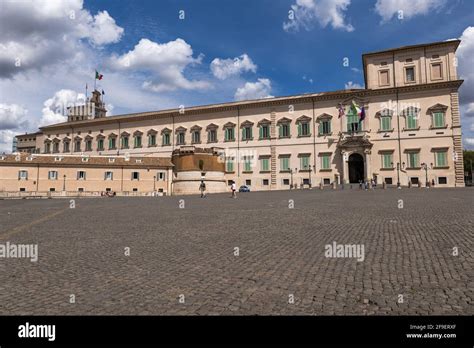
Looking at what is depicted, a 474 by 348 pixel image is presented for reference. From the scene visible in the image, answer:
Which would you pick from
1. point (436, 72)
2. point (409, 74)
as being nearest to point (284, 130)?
point (409, 74)

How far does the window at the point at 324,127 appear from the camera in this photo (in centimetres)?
4575

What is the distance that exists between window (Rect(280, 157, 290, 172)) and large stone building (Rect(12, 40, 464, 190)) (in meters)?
0.14

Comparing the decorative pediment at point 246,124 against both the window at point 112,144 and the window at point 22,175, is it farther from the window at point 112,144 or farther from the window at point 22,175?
the window at point 22,175

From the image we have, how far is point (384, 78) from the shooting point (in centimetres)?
4444

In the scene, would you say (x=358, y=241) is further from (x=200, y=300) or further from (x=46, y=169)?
(x=46, y=169)

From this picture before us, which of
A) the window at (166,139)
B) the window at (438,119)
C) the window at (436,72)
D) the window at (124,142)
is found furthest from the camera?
the window at (124,142)

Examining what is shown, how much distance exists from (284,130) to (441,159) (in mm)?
20182

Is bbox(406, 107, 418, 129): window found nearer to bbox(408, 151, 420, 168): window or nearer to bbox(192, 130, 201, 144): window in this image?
bbox(408, 151, 420, 168): window

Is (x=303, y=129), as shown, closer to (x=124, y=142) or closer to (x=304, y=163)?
(x=304, y=163)

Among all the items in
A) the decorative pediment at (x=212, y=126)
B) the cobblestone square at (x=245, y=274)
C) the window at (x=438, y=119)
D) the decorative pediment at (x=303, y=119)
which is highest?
the decorative pediment at (x=212, y=126)

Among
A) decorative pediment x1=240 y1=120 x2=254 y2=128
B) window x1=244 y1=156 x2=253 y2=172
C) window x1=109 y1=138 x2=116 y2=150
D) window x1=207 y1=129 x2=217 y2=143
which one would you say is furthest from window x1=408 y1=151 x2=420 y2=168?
window x1=109 y1=138 x2=116 y2=150

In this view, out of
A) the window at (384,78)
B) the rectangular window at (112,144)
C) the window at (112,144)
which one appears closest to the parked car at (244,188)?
the window at (384,78)

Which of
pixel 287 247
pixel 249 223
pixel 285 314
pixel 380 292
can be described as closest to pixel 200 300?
pixel 285 314

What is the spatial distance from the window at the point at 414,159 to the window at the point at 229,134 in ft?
81.3
